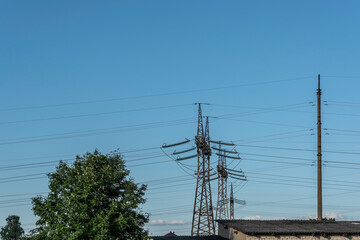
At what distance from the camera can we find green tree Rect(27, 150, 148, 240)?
38.1 metres

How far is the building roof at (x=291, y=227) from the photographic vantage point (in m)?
48.4

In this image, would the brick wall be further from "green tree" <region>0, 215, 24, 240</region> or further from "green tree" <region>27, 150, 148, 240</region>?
"green tree" <region>0, 215, 24, 240</region>

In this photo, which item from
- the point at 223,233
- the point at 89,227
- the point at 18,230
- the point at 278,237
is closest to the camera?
the point at 89,227

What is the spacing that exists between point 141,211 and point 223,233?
16815mm

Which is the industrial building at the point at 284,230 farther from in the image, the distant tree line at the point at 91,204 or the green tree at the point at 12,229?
the green tree at the point at 12,229

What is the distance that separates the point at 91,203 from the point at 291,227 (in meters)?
25.0

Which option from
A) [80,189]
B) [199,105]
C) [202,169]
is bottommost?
[80,189]

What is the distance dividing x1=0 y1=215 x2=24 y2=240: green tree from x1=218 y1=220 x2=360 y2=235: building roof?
62735 mm

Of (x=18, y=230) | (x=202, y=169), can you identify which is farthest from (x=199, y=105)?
(x=18, y=230)

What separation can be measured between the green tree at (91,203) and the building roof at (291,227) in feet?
45.7

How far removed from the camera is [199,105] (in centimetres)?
6594

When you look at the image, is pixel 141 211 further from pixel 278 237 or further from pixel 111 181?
pixel 278 237

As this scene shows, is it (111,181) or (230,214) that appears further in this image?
(230,214)

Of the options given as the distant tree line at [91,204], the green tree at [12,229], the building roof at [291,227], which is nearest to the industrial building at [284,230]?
the building roof at [291,227]
